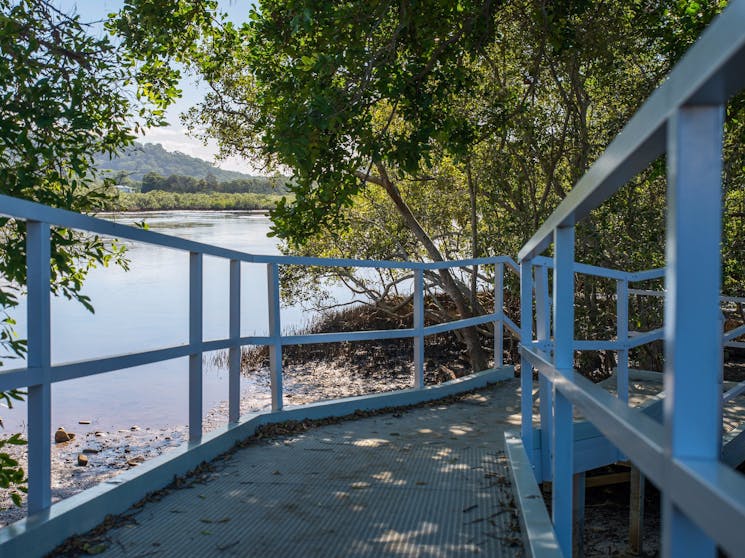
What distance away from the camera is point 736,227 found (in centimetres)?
1198

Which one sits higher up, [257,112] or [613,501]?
[257,112]

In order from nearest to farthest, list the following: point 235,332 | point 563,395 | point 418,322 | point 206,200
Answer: point 563,395
point 235,332
point 418,322
point 206,200

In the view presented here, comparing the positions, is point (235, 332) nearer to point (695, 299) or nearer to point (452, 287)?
point (695, 299)

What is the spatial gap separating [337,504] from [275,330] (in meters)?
2.04

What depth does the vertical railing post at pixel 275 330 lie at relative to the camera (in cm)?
552

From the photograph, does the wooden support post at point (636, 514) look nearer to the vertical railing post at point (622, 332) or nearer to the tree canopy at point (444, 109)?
the vertical railing post at point (622, 332)

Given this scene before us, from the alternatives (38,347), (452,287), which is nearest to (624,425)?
(38,347)

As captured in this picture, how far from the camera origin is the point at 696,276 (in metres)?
1.07

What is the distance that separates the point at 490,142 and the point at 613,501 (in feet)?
18.4


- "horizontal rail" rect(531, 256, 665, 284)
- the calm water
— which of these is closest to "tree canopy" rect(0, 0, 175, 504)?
the calm water

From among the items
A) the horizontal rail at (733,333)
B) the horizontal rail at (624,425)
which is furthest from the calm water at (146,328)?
the horizontal rail at (733,333)

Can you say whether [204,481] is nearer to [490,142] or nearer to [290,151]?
[290,151]

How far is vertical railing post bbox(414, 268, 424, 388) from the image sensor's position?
6.82m

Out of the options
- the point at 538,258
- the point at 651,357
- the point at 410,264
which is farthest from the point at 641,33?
the point at 538,258
